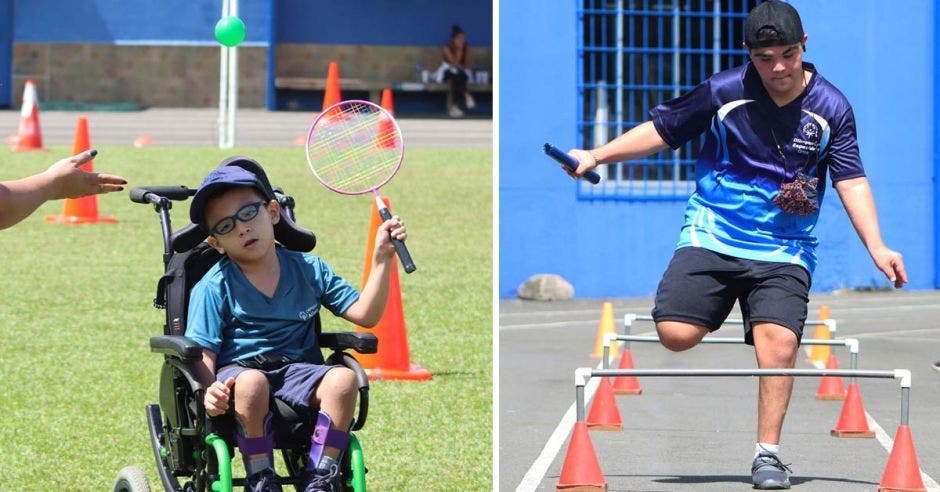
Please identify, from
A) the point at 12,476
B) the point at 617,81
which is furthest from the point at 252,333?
the point at 617,81

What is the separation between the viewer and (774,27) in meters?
6.50

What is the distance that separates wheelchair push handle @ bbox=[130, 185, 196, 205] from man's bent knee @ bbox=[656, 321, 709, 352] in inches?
79.7

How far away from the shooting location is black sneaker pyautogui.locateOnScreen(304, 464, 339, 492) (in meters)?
5.09

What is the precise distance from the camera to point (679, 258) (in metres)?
6.96

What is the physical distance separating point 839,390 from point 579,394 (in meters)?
3.63

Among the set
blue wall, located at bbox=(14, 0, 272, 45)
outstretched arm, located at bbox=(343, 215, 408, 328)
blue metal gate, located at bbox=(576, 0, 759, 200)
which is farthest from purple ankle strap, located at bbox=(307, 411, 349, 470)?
blue wall, located at bbox=(14, 0, 272, 45)

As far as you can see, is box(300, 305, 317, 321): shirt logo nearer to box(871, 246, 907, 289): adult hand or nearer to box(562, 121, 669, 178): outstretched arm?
box(562, 121, 669, 178): outstretched arm

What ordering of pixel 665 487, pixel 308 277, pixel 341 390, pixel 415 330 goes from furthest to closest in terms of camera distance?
pixel 415 330, pixel 665 487, pixel 308 277, pixel 341 390

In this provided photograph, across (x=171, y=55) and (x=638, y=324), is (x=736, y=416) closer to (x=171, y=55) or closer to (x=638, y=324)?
(x=638, y=324)

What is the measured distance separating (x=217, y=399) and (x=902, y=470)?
2.82 m

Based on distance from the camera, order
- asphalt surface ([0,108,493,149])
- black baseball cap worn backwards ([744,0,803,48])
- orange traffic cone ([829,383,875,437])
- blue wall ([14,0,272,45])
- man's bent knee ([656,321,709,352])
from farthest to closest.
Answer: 1. blue wall ([14,0,272,45])
2. asphalt surface ([0,108,493,149])
3. orange traffic cone ([829,383,875,437])
4. man's bent knee ([656,321,709,352])
5. black baseball cap worn backwards ([744,0,803,48])

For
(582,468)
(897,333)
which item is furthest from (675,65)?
(582,468)

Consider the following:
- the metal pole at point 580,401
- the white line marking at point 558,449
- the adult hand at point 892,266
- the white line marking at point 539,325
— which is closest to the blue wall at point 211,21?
the white line marking at point 539,325

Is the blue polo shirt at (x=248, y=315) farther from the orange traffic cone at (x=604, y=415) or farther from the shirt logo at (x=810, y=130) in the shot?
the orange traffic cone at (x=604, y=415)
